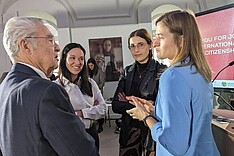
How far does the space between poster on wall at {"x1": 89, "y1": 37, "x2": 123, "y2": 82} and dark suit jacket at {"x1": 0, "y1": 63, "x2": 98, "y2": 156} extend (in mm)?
5907

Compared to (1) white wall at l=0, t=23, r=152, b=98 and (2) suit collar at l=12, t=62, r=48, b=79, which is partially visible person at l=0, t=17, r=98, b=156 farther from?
(1) white wall at l=0, t=23, r=152, b=98

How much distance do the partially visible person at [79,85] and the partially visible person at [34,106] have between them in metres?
0.86

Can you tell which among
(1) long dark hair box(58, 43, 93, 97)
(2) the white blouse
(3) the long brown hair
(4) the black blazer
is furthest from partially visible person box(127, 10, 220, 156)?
(1) long dark hair box(58, 43, 93, 97)

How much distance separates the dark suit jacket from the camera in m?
0.97

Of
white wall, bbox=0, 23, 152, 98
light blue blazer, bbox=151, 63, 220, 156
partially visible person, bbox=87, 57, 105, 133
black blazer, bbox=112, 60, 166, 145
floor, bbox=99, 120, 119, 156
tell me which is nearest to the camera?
light blue blazer, bbox=151, 63, 220, 156

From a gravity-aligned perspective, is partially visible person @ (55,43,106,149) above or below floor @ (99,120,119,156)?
above

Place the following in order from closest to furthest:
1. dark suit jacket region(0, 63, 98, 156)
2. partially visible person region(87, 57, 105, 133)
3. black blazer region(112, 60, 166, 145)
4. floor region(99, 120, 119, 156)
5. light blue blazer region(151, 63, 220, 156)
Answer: dark suit jacket region(0, 63, 98, 156)
light blue blazer region(151, 63, 220, 156)
black blazer region(112, 60, 166, 145)
floor region(99, 120, 119, 156)
partially visible person region(87, 57, 105, 133)

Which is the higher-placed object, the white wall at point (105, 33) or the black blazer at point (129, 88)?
the white wall at point (105, 33)

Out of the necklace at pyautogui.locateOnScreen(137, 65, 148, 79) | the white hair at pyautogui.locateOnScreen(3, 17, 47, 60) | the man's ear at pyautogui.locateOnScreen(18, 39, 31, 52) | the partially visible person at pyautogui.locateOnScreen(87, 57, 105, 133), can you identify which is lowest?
the partially visible person at pyautogui.locateOnScreen(87, 57, 105, 133)

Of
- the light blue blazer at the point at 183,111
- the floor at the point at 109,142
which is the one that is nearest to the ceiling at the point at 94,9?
the floor at the point at 109,142

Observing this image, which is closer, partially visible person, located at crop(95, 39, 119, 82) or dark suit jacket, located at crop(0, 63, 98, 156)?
dark suit jacket, located at crop(0, 63, 98, 156)

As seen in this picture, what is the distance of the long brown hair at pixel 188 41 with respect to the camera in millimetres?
1173

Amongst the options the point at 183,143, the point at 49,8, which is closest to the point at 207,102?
the point at 183,143

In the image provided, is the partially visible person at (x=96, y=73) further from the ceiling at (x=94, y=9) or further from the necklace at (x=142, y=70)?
the necklace at (x=142, y=70)
